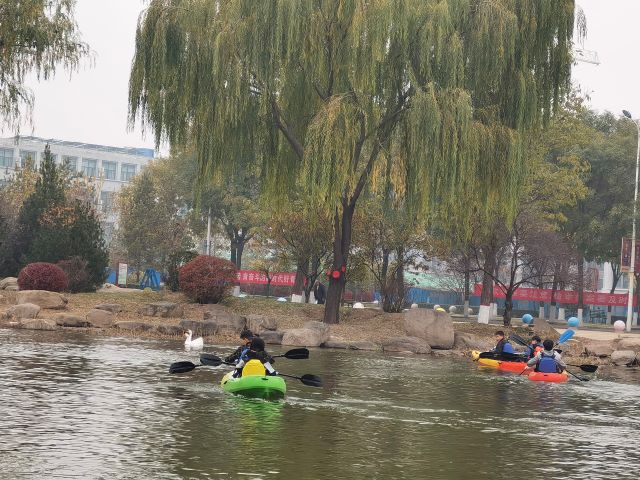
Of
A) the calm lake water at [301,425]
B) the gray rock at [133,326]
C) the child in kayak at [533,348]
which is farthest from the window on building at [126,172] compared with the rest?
the calm lake water at [301,425]

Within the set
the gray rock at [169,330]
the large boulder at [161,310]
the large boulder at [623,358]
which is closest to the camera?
the gray rock at [169,330]

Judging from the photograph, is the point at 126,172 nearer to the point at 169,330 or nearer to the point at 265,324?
the point at 265,324

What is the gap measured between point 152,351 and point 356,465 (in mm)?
14286

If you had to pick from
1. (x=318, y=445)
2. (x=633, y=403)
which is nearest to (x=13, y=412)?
(x=318, y=445)

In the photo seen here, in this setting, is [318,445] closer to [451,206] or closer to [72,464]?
[72,464]

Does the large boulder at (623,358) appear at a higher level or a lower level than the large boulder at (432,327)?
lower

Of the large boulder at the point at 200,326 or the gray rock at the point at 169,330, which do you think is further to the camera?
the large boulder at the point at 200,326

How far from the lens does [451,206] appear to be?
32156 millimetres

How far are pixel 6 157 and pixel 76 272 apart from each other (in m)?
89.3

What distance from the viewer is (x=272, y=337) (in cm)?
3095

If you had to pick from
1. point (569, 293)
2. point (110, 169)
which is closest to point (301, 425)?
point (569, 293)

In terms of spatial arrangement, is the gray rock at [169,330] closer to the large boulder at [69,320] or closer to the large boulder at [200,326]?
the large boulder at [200,326]

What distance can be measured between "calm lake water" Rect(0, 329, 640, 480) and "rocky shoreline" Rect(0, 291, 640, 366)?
21.4ft

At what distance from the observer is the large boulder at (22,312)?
1261 inches
